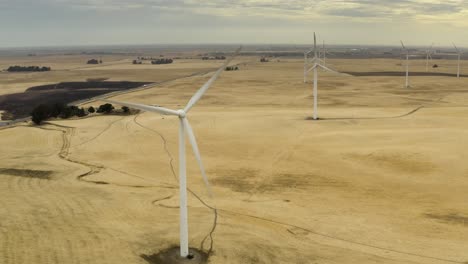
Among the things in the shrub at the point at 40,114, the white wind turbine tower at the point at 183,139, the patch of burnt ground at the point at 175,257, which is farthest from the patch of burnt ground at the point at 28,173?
the shrub at the point at 40,114

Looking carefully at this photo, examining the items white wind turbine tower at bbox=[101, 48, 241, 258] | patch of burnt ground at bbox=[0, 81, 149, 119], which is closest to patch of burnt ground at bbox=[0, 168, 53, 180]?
white wind turbine tower at bbox=[101, 48, 241, 258]

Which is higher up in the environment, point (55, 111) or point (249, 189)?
point (55, 111)

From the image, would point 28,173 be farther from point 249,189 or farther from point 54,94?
point 54,94

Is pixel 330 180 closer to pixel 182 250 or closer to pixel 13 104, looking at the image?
pixel 182 250

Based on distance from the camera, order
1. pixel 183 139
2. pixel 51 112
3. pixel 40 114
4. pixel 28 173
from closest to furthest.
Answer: pixel 183 139 < pixel 28 173 < pixel 40 114 < pixel 51 112

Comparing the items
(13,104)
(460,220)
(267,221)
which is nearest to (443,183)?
(460,220)

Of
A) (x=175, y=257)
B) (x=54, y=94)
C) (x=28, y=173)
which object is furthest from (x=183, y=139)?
(x=54, y=94)
